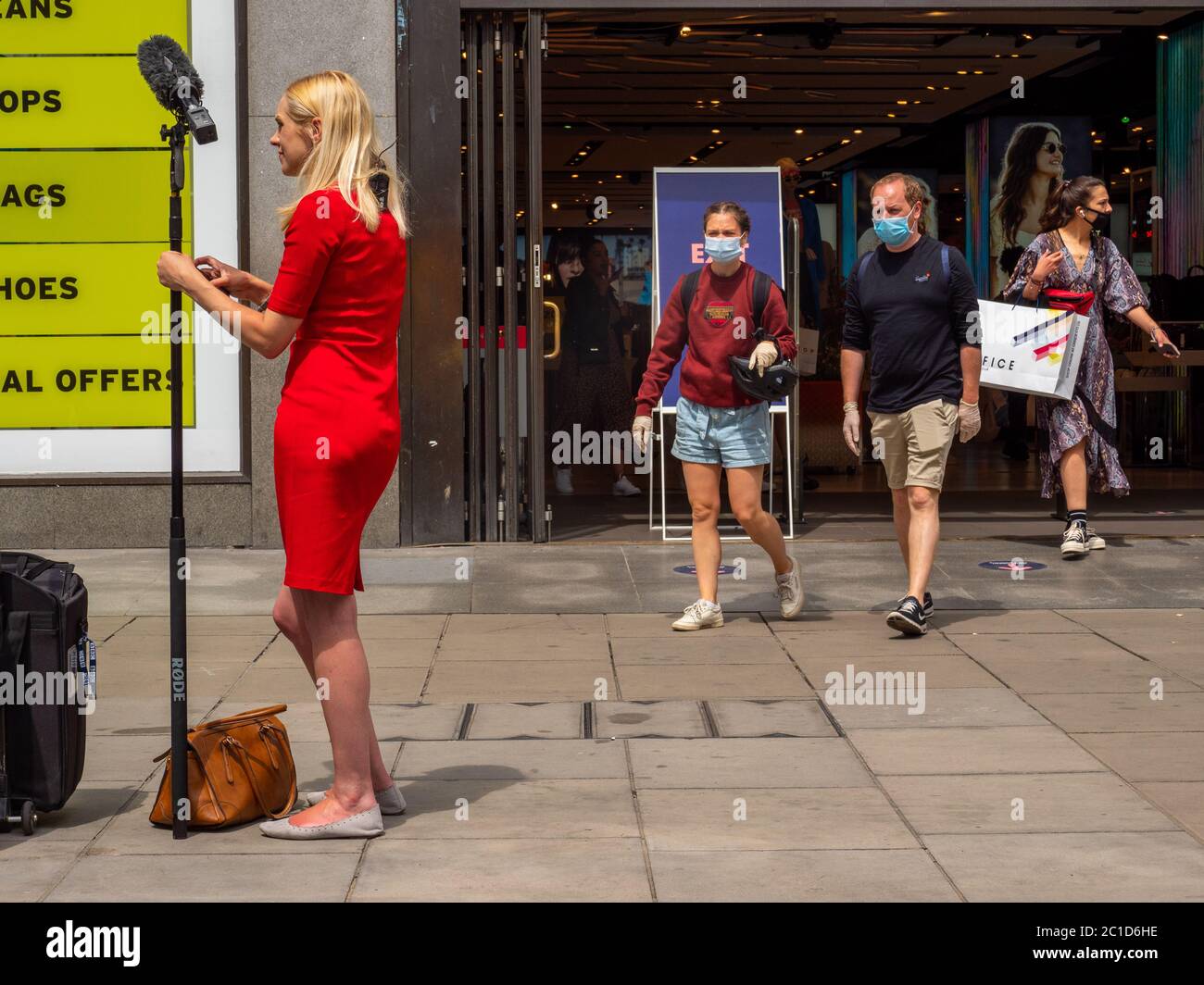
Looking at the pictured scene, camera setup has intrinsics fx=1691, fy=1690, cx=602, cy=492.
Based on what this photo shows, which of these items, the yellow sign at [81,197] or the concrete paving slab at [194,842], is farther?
the yellow sign at [81,197]

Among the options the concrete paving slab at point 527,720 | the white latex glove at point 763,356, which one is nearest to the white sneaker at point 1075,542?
the white latex glove at point 763,356

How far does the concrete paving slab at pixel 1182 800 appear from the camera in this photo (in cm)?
462

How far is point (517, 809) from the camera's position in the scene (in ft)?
15.8

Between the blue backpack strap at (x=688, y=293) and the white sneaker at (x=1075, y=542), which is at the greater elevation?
the blue backpack strap at (x=688, y=293)

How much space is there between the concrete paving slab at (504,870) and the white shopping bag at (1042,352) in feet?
19.1

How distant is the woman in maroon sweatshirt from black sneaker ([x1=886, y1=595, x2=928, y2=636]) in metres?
0.64

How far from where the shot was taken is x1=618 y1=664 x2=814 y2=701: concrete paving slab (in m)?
6.31

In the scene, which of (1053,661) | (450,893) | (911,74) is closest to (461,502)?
(1053,661)

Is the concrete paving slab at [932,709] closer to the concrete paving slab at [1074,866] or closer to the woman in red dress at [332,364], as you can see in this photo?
the concrete paving slab at [1074,866]

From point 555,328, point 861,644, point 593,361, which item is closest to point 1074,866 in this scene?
point 861,644

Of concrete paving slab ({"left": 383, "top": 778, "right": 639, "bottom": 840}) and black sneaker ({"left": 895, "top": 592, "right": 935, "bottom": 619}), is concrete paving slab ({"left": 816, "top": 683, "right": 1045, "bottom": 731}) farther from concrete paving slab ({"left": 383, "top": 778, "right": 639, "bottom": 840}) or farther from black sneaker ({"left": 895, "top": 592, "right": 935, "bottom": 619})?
concrete paving slab ({"left": 383, "top": 778, "right": 639, "bottom": 840})

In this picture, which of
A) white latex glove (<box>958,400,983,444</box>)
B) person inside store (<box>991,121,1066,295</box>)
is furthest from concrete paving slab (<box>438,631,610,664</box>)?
person inside store (<box>991,121,1066,295</box>)

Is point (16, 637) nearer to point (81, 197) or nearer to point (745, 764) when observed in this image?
point (745, 764)

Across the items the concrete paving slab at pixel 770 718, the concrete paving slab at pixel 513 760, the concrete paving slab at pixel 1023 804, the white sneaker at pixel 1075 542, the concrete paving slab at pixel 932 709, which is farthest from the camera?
the white sneaker at pixel 1075 542
